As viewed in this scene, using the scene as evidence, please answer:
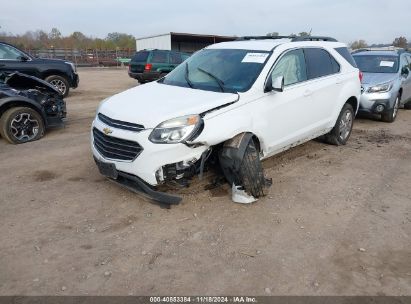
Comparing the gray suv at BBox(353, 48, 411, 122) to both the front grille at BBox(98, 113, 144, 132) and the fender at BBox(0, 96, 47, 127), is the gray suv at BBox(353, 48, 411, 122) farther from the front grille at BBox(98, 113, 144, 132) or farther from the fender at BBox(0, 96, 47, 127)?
the fender at BBox(0, 96, 47, 127)

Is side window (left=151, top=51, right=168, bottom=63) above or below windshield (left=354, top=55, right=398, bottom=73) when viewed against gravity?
above

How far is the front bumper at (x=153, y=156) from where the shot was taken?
3707 mm

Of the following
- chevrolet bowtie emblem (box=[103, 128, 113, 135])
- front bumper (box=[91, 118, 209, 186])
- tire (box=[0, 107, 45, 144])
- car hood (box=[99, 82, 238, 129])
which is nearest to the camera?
front bumper (box=[91, 118, 209, 186])

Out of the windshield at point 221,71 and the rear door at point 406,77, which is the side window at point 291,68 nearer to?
the windshield at point 221,71

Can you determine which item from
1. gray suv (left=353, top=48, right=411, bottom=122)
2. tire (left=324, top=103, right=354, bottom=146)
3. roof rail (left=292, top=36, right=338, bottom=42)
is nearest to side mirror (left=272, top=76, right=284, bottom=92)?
roof rail (left=292, top=36, right=338, bottom=42)

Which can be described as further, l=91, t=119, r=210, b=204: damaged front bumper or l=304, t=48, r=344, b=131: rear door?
l=304, t=48, r=344, b=131: rear door

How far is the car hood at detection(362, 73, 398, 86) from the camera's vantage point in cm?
846

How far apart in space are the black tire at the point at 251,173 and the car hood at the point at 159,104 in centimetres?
62

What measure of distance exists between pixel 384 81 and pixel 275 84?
Answer: 522cm

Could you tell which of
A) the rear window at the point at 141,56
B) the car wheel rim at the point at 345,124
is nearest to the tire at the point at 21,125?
the car wheel rim at the point at 345,124

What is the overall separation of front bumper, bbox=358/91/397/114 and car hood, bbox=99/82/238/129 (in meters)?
5.37

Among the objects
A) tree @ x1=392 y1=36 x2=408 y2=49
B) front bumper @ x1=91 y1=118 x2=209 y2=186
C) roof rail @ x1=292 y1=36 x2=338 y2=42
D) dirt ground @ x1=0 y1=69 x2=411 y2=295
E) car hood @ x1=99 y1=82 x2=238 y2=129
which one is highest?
tree @ x1=392 y1=36 x2=408 y2=49

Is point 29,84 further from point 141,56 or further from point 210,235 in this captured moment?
point 141,56

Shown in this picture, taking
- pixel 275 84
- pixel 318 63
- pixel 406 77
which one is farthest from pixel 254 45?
pixel 406 77
